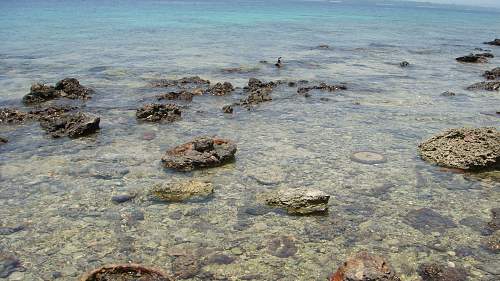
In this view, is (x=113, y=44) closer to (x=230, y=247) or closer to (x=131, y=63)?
(x=131, y=63)

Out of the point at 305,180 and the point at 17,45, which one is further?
the point at 17,45

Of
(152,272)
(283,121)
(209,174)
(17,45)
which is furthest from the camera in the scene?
(17,45)

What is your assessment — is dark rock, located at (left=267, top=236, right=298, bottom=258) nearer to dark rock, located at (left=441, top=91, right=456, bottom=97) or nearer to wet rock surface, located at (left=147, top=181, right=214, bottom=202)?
wet rock surface, located at (left=147, top=181, right=214, bottom=202)

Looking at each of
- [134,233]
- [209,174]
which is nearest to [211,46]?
[209,174]

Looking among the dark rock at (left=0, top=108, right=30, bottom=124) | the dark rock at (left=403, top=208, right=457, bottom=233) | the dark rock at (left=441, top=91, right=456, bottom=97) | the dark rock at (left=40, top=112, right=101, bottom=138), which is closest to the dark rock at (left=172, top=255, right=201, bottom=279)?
the dark rock at (left=403, top=208, right=457, bottom=233)

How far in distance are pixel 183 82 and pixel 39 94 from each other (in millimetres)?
6235

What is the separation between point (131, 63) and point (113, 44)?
11.5m

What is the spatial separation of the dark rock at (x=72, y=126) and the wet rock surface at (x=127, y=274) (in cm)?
726

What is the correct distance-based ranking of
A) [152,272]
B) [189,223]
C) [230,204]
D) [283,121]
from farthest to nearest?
[283,121], [230,204], [189,223], [152,272]

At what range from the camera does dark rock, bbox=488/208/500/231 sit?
8188mm

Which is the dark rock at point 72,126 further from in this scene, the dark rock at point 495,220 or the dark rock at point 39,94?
the dark rock at point 495,220

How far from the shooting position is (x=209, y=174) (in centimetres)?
1034

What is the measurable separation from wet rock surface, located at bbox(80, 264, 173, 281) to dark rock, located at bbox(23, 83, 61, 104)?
12177 millimetres

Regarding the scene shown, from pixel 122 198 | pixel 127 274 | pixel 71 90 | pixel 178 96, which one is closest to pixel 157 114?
pixel 178 96
